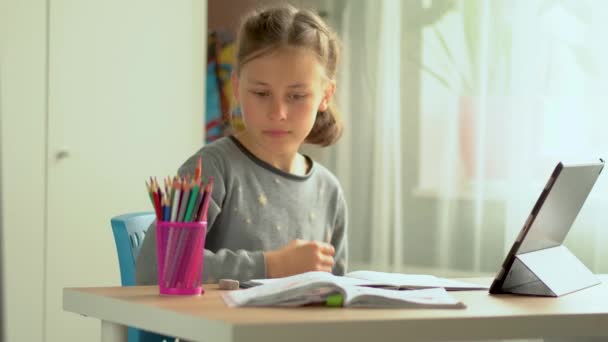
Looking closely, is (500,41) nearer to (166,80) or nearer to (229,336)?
(166,80)

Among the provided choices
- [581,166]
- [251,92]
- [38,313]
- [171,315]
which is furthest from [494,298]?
[38,313]

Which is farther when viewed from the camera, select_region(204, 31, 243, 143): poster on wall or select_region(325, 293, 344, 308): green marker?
select_region(204, 31, 243, 143): poster on wall

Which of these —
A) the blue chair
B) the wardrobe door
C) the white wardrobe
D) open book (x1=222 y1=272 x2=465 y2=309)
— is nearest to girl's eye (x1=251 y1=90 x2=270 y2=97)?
the blue chair

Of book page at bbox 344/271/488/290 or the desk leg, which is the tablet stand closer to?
book page at bbox 344/271/488/290

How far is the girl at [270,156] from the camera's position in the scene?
Result: 161 centimetres

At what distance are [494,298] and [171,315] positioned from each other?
1.54ft

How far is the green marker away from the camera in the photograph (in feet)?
3.63

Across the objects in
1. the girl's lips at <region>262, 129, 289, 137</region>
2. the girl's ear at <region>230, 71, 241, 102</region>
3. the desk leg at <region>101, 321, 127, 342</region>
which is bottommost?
the desk leg at <region>101, 321, 127, 342</region>

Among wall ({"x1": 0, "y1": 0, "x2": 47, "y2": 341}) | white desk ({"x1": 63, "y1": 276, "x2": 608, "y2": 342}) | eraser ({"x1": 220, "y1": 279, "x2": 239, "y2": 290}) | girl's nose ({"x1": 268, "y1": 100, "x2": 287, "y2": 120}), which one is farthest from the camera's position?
wall ({"x1": 0, "y1": 0, "x2": 47, "y2": 341})

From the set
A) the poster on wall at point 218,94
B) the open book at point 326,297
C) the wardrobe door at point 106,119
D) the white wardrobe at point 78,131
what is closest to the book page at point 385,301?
the open book at point 326,297

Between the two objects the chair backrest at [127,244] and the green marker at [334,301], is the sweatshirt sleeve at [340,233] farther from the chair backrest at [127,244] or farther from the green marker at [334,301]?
the green marker at [334,301]

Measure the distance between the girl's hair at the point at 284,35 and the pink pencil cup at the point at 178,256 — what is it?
1.78 feet

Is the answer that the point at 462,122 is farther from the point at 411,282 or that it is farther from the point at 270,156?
the point at 411,282

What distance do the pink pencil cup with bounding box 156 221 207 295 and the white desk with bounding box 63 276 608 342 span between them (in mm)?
25
